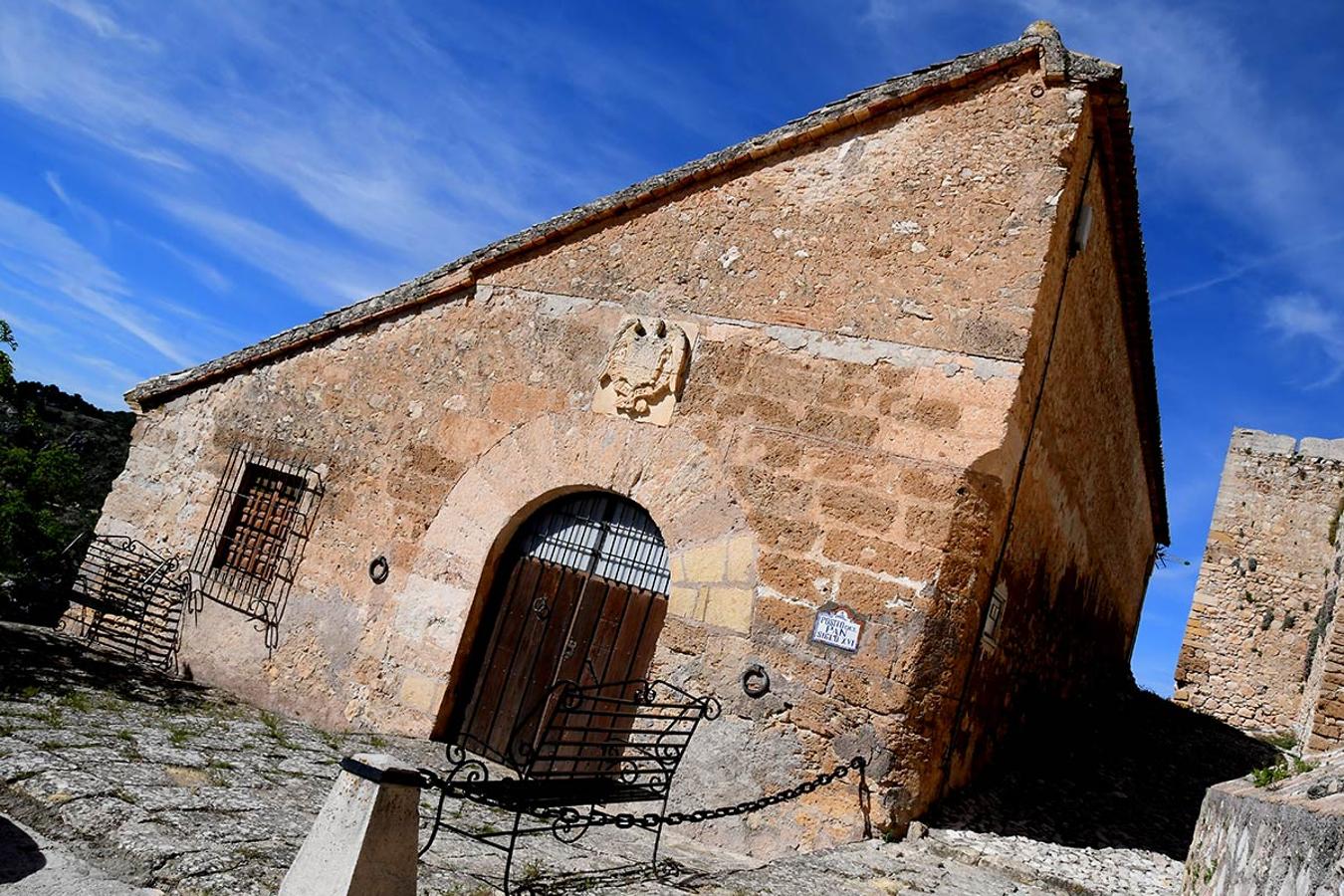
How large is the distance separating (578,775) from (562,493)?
2689mm

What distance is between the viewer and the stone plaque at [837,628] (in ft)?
18.2

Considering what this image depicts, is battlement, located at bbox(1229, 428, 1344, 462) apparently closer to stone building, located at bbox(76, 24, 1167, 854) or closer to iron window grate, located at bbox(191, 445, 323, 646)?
stone building, located at bbox(76, 24, 1167, 854)

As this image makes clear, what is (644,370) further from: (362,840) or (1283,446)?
(1283,446)

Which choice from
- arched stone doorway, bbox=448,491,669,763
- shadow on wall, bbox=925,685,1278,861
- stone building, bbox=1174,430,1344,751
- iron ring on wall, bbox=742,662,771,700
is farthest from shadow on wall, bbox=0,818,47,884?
stone building, bbox=1174,430,1344,751

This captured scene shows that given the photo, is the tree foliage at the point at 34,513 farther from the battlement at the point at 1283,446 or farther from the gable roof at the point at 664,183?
the battlement at the point at 1283,446

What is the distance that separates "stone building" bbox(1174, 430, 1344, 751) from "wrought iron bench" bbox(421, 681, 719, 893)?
1359cm

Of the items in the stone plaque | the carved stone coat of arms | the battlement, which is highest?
the battlement

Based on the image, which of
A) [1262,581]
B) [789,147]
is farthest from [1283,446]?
[789,147]

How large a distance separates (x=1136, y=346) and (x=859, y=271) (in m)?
4.59

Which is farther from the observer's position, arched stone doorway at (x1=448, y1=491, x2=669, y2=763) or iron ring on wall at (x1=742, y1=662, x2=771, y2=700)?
arched stone doorway at (x1=448, y1=491, x2=669, y2=763)

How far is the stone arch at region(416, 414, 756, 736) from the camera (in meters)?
6.16

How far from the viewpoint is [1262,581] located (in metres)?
16.7

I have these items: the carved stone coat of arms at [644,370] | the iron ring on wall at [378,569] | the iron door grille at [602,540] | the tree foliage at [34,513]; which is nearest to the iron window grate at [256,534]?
the iron ring on wall at [378,569]

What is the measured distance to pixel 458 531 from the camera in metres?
7.05
